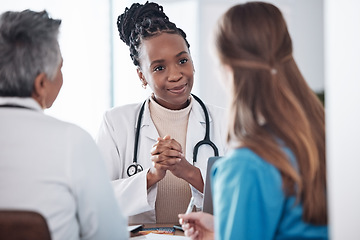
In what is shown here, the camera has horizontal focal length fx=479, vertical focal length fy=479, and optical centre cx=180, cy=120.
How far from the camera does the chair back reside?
3.28 feet

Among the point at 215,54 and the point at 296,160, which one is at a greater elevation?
the point at 215,54

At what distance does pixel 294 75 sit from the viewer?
1.13m

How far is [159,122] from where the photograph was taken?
7.00 ft

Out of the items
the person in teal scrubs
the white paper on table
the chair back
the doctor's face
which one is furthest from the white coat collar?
the doctor's face

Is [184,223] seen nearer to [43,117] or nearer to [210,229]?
[210,229]

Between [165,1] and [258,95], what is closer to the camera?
[258,95]

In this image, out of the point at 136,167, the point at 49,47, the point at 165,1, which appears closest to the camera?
the point at 49,47

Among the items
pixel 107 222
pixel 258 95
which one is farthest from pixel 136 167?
pixel 258 95

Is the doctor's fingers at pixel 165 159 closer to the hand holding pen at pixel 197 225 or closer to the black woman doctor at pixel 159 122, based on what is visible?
the black woman doctor at pixel 159 122

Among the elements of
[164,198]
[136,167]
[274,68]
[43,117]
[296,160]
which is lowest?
[164,198]

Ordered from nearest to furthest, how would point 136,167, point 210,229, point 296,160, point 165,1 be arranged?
point 296,160
point 210,229
point 136,167
point 165,1

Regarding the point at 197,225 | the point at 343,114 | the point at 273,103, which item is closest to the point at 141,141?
the point at 197,225

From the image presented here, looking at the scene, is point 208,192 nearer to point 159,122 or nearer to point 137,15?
point 159,122

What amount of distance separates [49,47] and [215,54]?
1.45 ft
